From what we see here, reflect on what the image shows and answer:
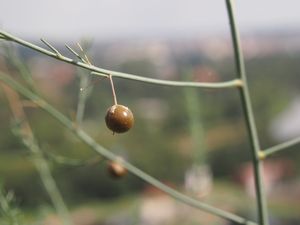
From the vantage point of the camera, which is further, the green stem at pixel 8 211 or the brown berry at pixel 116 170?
the brown berry at pixel 116 170

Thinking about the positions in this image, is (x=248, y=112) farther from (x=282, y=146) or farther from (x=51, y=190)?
(x=51, y=190)

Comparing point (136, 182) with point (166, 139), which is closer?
point (136, 182)

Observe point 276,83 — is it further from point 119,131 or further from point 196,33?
point 119,131

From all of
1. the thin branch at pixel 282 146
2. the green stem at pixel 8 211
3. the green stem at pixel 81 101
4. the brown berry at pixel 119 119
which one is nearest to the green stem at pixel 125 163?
the green stem at pixel 81 101

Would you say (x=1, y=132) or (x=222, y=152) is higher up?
(x=1, y=132)

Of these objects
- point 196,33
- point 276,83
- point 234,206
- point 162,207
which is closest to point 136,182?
point 162,207

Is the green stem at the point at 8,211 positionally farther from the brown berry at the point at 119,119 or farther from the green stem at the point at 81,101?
the brown berry at the point at 119,119
